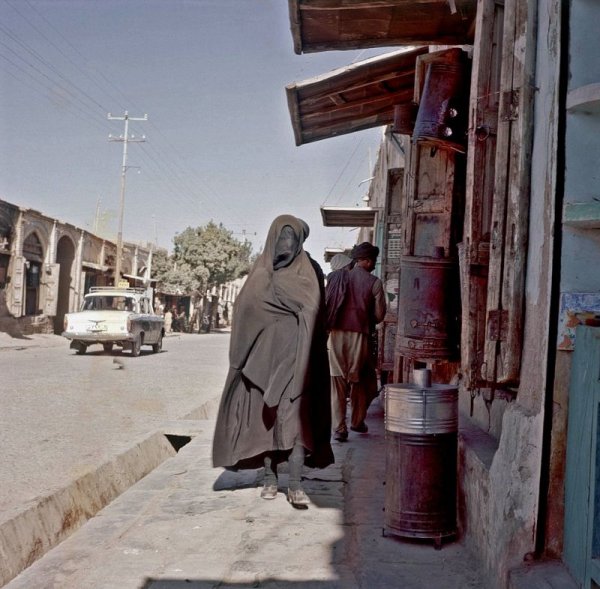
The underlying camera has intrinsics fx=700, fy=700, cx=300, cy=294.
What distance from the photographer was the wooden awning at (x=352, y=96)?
23.6 feet

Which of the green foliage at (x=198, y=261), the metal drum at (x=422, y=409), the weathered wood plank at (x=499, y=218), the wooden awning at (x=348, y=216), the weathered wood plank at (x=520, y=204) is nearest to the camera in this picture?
the weathered wood plank at (x=520, y=204)

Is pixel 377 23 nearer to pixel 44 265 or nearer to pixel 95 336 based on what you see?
pixel 95 336

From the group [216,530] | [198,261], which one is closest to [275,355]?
[216,530]

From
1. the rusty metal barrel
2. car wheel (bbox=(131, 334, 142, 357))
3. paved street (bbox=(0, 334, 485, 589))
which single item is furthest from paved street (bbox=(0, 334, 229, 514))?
the rusty metal barrel

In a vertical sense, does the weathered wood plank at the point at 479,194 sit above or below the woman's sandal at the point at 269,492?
above

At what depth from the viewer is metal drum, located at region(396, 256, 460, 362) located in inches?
169

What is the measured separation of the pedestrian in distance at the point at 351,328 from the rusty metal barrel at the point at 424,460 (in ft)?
9.02

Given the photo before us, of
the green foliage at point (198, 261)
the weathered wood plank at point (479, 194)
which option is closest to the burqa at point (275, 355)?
the weathered wood plank at point (479, 194)

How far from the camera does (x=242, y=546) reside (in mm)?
3490

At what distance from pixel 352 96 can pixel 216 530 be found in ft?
18.6

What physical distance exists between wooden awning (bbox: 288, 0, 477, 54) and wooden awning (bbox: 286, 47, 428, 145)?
1.75 metres

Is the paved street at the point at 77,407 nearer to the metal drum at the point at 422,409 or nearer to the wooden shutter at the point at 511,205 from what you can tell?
the metal drum at the point at 422,409

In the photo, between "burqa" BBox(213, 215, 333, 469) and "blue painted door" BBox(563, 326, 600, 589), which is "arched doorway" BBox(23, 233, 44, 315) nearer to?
"burqa" BBox(213, 215, 333, 469)

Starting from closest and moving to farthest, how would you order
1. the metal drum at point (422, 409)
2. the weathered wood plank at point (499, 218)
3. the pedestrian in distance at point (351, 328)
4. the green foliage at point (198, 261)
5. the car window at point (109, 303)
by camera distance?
the weathered wood plank at point (499, 218), the metal drum at point (422, 409), the pedestrian in distance at point (351, 328), the car window at point (109, 303), the green foliage at point (198, 261)
